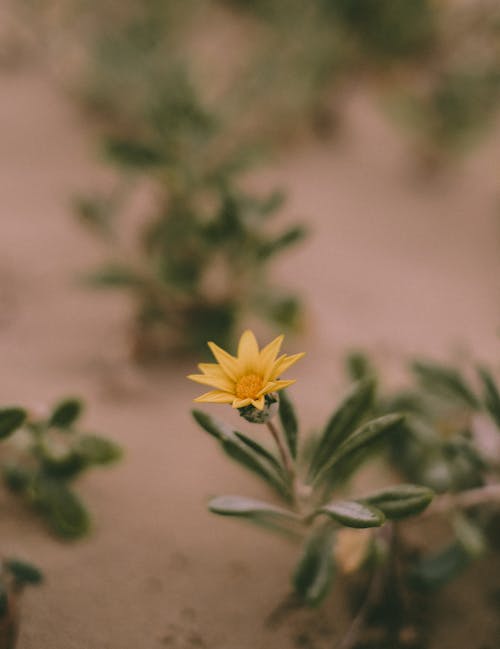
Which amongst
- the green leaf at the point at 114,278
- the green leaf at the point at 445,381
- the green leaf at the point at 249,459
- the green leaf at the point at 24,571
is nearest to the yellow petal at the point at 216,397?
the green leaf at the point at 249,459

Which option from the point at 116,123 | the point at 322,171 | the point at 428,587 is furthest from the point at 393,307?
the point at 116,123

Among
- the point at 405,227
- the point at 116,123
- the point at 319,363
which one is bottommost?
the point at 319,363

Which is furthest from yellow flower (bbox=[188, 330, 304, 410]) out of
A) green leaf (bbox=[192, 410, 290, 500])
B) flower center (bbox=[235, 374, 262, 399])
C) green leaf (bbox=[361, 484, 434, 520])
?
green leaf (bbox=[361, 484, 434, 520])

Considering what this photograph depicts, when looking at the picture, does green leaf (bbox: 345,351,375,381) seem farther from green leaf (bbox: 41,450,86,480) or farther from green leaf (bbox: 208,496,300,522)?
green leaf (bbox: 41,450,86,480)

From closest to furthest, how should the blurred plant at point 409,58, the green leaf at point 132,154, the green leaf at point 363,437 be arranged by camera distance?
1. the green leaf at point 363,437
2. the green leaf at point 132,154
3. the blurred plant at point 409,58

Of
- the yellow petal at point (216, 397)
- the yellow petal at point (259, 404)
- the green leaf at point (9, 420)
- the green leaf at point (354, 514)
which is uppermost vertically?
the green leaf at point (9, 420)

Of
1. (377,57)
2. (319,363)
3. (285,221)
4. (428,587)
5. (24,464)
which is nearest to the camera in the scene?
(428,587)

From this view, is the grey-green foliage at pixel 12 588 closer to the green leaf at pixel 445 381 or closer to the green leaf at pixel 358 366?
the green leaf at pixel 358 366

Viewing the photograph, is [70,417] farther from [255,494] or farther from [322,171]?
[322,171]
